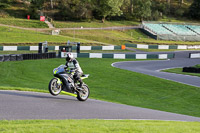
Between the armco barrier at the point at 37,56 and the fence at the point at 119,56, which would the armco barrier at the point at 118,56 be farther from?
the armco barrier at the point at 37,56

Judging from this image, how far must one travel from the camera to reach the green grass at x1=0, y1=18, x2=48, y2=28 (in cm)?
6544

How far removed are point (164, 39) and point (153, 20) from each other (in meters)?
20.2

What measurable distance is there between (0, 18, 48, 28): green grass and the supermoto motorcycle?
177 feet

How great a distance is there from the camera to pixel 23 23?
6656cm

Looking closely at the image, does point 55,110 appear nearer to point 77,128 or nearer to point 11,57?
point 77,128

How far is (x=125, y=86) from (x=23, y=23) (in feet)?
162

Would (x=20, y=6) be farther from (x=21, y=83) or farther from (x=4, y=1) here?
(x=21, y=83)

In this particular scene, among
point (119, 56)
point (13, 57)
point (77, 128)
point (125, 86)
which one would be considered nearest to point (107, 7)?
point (119, 56)

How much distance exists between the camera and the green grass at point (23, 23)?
65.4 meters

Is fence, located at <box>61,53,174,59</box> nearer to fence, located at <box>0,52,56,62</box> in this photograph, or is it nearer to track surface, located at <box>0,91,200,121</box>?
fence, located at <box>0,52,56,62</box>

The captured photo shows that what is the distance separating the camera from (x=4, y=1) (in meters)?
76.2

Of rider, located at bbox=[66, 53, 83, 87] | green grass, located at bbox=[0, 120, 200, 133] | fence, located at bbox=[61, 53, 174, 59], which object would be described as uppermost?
rider, located at bbox=[66, 53, 83, 87]

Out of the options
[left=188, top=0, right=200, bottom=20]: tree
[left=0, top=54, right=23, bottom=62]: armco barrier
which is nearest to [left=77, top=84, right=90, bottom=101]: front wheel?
[left=0, top=54, right=23, bottom=62]: armco barrier

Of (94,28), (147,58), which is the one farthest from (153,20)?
(147,58)
